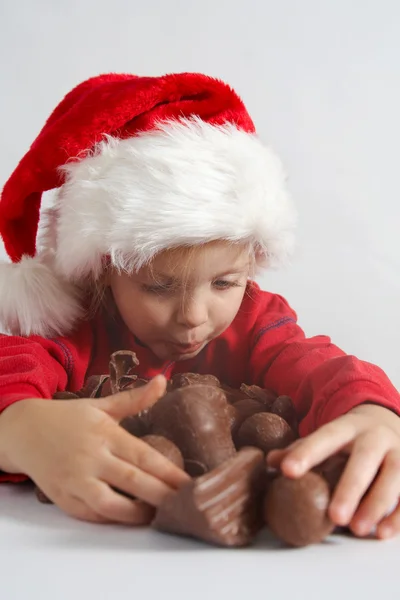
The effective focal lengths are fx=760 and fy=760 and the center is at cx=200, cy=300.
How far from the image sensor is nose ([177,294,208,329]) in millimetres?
1116

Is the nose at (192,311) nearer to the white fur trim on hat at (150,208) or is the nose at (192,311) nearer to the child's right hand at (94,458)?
the white fur trim on hat at (150,208)

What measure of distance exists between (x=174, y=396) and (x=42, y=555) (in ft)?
0.72

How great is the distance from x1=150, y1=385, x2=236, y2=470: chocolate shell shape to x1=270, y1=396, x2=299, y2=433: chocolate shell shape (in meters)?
0.17

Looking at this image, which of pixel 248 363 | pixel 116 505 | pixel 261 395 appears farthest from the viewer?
pixel 248 363

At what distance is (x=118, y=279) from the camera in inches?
47.1

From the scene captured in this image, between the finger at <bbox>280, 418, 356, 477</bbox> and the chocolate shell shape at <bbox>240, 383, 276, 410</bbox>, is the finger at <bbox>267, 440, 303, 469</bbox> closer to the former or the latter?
the finger at <bbox>280, 418, 356, 477</bbox>

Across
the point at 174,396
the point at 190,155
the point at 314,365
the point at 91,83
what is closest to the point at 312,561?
the point at 174,396

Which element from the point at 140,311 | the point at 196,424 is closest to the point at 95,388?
the point at 140,311

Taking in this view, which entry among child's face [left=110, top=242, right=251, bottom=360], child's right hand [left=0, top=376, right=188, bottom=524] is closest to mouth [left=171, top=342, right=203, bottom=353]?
child's face [left=110, top=242, right=251, bottom=360]

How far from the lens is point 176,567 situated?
660 mm

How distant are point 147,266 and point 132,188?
0.12 meters

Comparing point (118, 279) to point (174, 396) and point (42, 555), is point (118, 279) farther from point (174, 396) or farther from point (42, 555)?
point (42, 555)

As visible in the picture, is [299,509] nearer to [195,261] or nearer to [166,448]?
[166,448]

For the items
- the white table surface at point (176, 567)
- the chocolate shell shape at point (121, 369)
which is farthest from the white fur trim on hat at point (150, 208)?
the white table surface at point (176, 567)
